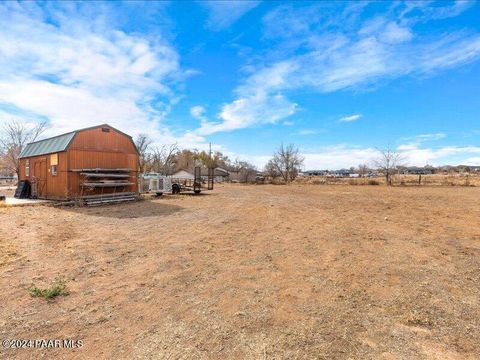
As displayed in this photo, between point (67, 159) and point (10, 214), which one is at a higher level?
point (67, 159)

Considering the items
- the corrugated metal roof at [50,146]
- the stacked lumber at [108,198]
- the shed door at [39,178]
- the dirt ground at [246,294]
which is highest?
the corrugated metal roof at [50,146]

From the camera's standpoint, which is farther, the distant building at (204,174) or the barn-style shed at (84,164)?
the distant building at (204,174)

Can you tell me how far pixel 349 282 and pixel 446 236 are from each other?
5.31 meters

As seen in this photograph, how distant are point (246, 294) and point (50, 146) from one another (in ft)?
60.1

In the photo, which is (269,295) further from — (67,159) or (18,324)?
(67,159)

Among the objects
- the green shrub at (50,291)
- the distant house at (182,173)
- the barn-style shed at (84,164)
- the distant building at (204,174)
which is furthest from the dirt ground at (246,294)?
the distant house at (182,173)

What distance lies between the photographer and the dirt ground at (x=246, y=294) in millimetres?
2932

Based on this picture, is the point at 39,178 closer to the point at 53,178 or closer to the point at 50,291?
the point at 53,178

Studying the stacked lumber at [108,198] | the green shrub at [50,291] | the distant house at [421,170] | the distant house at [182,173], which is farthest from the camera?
the distant house at [421,170]

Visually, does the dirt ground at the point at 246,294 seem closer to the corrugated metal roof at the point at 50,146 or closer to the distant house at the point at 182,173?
the corrugated metal roof at the point at 50,146

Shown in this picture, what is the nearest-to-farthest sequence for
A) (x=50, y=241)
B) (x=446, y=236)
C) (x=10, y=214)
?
1. (x=50, y=241)
2. (x=446, y=236)
3. (x=10, y=214)

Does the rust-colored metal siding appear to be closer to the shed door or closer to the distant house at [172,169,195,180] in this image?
the shed door

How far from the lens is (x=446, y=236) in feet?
26.3

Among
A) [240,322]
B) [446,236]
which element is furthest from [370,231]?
[240,322]
